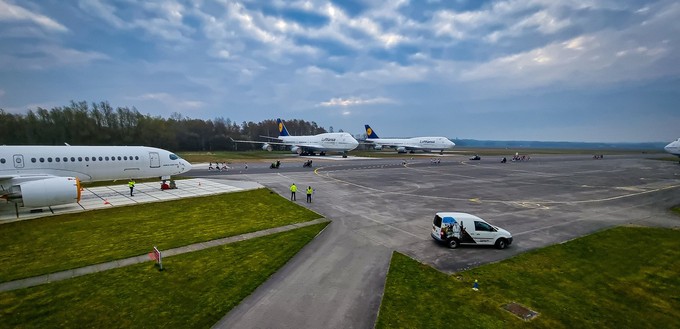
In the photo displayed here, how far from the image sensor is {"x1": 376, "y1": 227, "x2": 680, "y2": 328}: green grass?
10.2 meters

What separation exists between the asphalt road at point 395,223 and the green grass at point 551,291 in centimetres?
95

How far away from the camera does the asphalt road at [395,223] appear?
10.6 metres

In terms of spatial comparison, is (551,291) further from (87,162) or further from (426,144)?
(426,144)

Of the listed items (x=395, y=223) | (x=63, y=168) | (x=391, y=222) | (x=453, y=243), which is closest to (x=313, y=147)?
(x=63, y=168)

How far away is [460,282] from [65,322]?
14539mm

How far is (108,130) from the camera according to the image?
85250 millimetres

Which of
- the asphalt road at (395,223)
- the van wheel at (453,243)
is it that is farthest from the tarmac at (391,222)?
the van wheel at (453,243)

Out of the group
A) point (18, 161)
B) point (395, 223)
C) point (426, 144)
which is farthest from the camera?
point (426, 144)

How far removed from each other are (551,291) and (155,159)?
113 feet

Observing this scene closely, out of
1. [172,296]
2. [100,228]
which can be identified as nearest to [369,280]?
[172,296]

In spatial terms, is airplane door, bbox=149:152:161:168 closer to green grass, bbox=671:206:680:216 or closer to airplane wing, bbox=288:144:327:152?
green grass, bbox=671:206:680:216

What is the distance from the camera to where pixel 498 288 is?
1221 centimetres

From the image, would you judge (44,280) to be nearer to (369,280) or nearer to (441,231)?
(369,280)

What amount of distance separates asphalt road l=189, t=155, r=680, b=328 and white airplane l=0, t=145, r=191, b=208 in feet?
43.2
